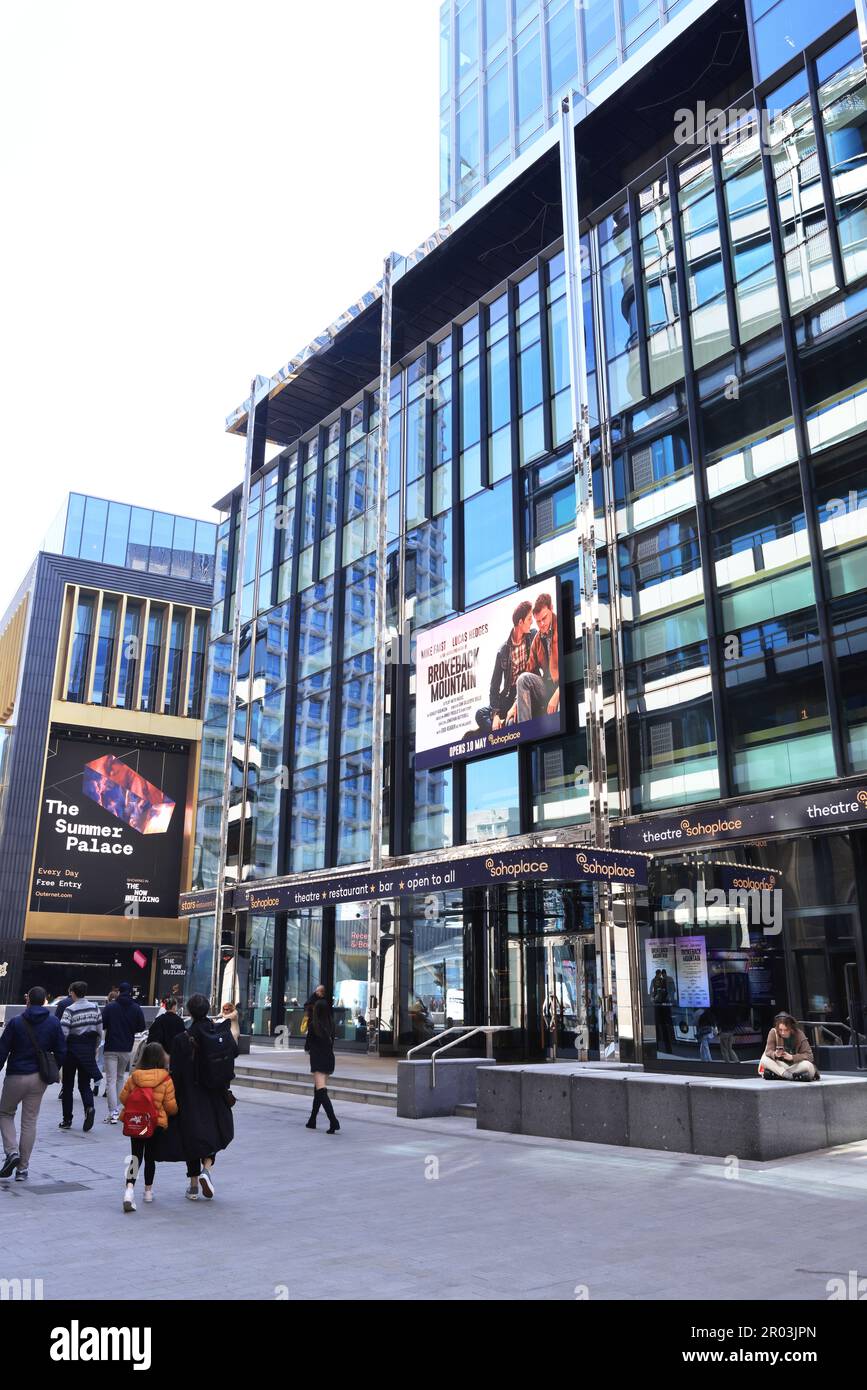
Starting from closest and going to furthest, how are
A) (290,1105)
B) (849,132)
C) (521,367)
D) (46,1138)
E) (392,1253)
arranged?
(392,1253) < (46,1138) < (290,1105) < (849,132) < (521,367)

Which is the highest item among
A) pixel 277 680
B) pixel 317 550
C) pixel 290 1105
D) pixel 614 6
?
pixel 614 6

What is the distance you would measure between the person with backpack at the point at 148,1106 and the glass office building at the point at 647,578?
12.0 m

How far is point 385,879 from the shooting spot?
73.8 feet

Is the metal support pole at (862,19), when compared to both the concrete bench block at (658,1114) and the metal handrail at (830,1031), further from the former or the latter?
the concrete bench block at (658,1114)

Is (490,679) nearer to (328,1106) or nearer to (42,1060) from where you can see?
(328,1106)

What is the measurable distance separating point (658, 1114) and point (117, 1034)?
775 centimetres

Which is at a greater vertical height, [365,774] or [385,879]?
[365,774]

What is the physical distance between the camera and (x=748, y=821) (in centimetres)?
1912

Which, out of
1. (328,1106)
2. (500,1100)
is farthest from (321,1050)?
(500,1100)

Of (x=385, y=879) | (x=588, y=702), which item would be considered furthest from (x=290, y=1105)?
(x=588, y=702)

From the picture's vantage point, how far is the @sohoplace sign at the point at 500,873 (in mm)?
18125

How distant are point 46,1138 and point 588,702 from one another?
13.3 metres

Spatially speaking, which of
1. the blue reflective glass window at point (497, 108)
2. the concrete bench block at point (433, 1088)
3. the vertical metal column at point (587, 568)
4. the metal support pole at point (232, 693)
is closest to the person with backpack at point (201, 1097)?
the concrete bench block at point (433, 1088)
